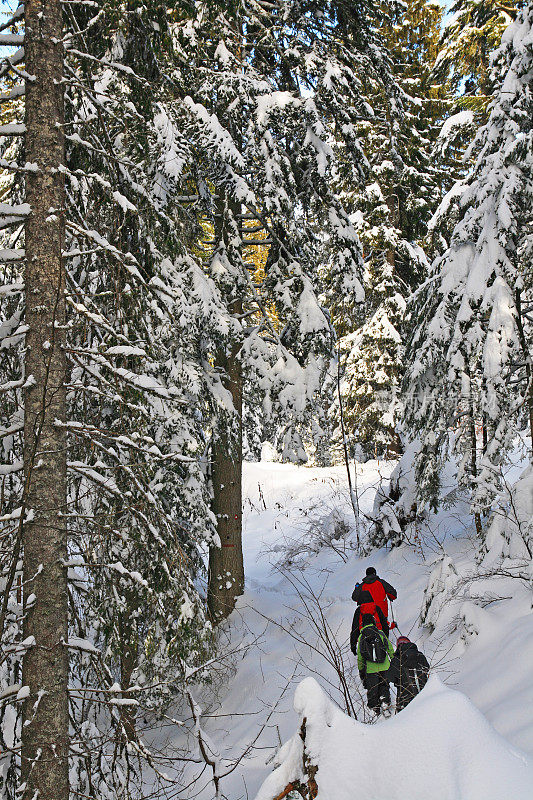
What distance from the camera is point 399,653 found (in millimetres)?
4375

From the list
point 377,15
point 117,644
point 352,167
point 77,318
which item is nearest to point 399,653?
point 117,644

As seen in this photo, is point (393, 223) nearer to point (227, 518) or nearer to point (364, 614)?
point (227, 518)

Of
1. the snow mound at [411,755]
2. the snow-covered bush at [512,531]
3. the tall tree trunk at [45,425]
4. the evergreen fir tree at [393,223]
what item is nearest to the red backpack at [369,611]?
the snow-covered bush at [512,531]

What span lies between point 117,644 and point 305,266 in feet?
20.0

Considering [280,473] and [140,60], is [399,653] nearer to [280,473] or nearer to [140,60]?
[140,60]

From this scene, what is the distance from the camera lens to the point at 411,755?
84.1 inches

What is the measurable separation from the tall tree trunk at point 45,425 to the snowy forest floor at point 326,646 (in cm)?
91

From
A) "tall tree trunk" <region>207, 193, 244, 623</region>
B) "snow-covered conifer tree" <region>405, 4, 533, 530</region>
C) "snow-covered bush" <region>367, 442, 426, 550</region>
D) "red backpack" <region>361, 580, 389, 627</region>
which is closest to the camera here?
"snow-covered conifer tree" <region>405, 4, 533, 530</region>

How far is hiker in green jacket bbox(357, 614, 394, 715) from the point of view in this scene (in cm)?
477

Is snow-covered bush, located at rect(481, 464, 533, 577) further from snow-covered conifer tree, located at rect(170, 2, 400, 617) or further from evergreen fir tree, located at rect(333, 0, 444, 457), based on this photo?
evergreen fir tree, located at rect(333, 0, 444, 457)

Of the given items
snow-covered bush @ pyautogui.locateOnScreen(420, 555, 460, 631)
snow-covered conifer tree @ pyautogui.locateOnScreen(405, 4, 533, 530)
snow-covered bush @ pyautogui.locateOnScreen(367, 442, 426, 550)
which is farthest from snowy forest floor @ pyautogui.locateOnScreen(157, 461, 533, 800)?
snow-covered conifer tree @ pyautogui.locateOnScreen(405, 4, 533, 530)

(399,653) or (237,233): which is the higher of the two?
(237,233)

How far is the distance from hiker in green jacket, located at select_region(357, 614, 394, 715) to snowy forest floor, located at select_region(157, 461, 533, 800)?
16 centimetres

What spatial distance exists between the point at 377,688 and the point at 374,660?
0.24m
